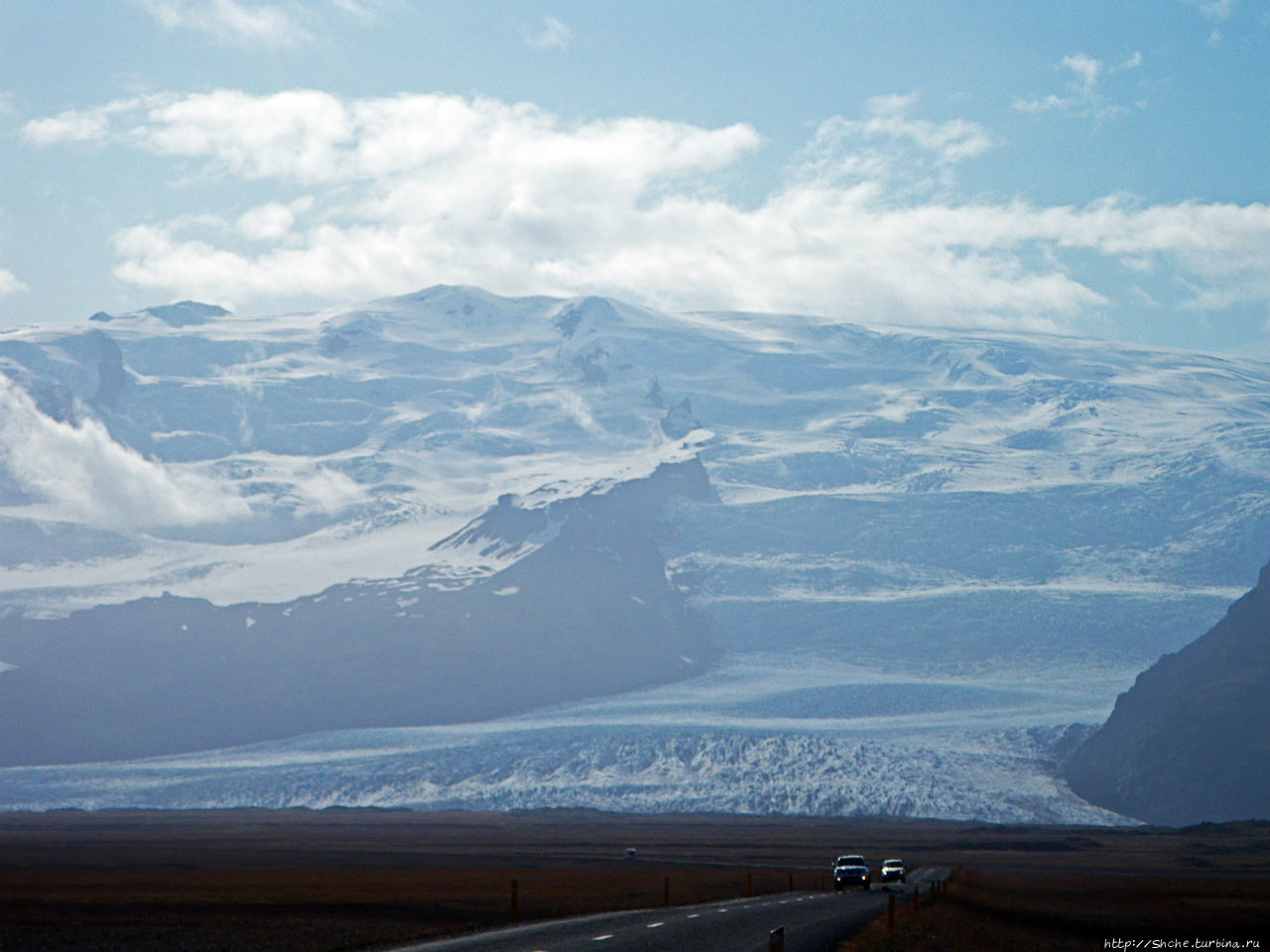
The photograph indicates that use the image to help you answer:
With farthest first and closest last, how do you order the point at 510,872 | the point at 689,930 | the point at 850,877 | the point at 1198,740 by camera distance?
Result: the point at 1198,740
the point at 510,872
the point at 850,877
the point at 689,930

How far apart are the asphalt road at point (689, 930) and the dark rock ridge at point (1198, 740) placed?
99.2m

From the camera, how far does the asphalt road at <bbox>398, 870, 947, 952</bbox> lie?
25.2m

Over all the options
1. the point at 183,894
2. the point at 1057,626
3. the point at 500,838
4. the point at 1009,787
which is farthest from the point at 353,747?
the point at 183,894

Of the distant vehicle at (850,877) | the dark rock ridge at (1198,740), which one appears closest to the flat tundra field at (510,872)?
the distant vehicle at (850,877)

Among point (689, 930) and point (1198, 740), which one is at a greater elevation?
point (689, 930)

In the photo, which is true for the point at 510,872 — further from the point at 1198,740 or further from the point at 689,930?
the point at 1198,740

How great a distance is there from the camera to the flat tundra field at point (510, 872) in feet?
119

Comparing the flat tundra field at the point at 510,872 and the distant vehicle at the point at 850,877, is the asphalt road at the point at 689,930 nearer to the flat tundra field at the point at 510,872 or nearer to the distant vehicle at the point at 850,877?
the flat tundra field at the point at 510,872

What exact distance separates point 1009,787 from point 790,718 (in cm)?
2995

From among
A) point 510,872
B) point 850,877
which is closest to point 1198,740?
point 510,872

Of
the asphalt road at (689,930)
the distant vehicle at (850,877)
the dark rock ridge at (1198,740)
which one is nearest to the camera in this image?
the asphalt road at (689,930)

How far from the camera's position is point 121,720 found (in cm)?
19338

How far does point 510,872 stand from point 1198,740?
8719 centimetres

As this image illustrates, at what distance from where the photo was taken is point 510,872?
2638 inches
